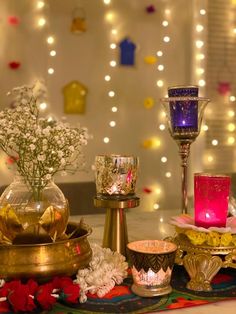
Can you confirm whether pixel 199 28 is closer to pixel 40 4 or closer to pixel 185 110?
pixel 40 4

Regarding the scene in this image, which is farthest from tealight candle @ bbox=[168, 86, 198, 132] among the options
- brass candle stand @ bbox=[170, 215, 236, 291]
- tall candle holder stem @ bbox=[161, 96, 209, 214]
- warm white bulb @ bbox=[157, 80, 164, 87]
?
warm white bulb @ bbox=[157, 80, 164, 87]

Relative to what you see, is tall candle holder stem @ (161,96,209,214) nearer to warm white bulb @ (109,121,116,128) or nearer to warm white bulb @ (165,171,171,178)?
warm white bulb @ (109,121,116,128)

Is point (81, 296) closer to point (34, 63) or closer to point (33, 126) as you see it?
point (33, 126)

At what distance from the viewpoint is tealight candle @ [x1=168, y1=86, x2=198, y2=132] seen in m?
1.16

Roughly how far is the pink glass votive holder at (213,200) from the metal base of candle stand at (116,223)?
0.18 meters

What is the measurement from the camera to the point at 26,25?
9.66 ft

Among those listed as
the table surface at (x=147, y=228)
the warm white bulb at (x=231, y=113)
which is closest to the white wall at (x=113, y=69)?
the warm white bulb at (x=231, y=113)

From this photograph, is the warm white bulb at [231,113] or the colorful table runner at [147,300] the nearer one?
the colorful table runner at [147,300]

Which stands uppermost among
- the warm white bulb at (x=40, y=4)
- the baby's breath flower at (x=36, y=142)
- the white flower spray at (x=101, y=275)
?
the warm white bulb at (x=40, y=4)

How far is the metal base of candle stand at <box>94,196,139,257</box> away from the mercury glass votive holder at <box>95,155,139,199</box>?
0.06 ft

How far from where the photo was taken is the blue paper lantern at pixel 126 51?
3154 millimetres

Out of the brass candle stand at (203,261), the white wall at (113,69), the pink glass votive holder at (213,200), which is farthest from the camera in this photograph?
the white wall at (113,69)

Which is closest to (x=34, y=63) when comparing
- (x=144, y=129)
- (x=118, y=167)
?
(x=144, y=129)

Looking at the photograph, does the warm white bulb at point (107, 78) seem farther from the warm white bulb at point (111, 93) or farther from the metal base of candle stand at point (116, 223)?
the metal base of candle stand at point (116, 223)
